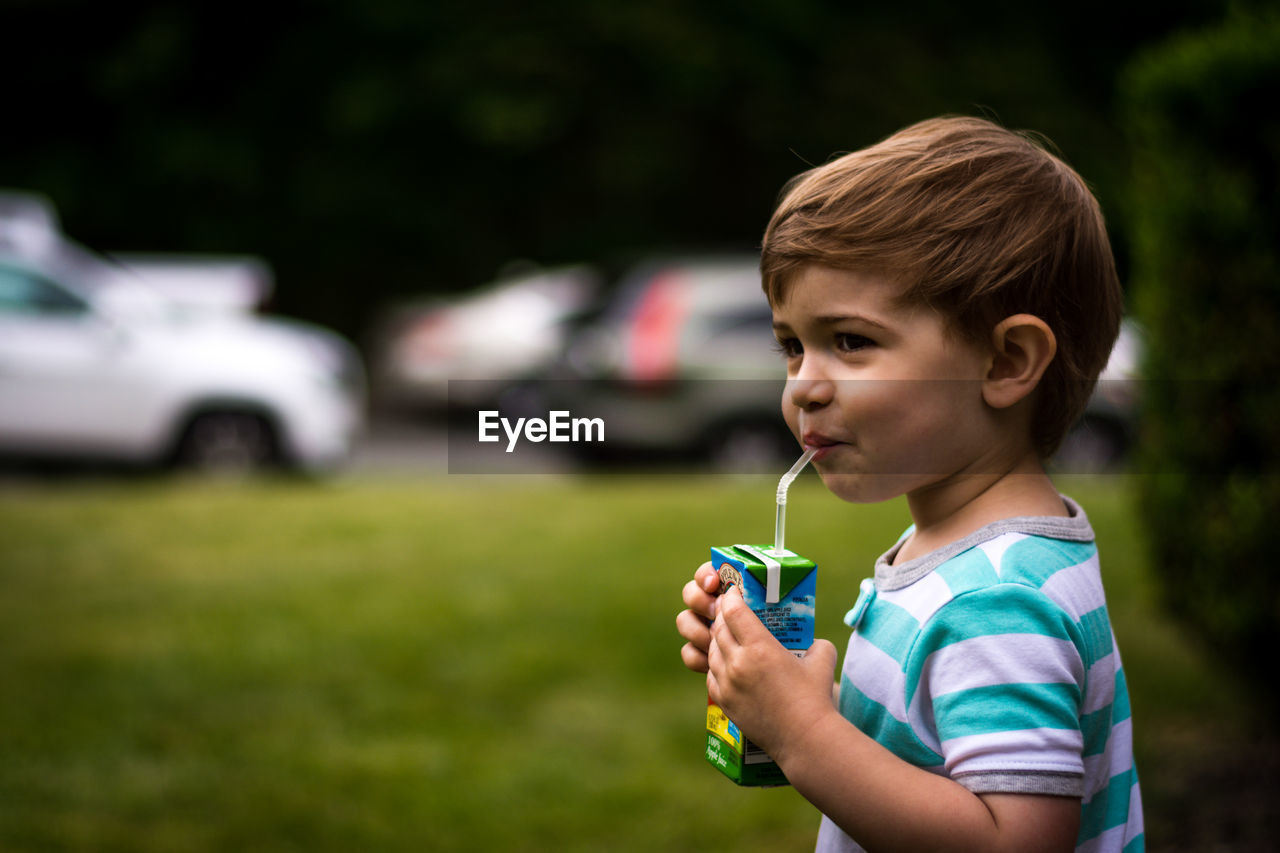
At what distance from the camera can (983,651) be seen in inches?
48.0

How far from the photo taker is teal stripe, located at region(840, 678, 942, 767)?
1296 mm

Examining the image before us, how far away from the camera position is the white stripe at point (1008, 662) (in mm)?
1202

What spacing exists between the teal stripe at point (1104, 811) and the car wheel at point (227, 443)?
28.7 ft

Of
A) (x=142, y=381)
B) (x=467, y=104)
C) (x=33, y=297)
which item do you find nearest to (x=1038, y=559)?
(x=142, y=381)

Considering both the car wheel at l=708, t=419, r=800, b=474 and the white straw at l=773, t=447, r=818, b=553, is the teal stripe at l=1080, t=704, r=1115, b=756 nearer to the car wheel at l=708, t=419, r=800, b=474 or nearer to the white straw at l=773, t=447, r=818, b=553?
the white straw at l=773, t=447, r=818, b=553

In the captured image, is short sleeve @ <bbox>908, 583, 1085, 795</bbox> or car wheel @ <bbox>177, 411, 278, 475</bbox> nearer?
short sleeve @ <bbox>908, 583, 1085, 795</bbox>

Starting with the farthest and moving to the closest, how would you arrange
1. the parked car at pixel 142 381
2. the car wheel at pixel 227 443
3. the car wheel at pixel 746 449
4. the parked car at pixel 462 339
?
the parked car at pixel 462 339 < the car wheel at pixel 227 443 < the parked car at pixel 142 381 < the car wheel at pixel 746 449

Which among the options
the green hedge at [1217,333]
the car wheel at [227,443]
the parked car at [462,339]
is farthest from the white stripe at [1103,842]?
the parked car at [462,339]

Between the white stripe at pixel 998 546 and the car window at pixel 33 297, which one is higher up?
the car window at pixel 33 297

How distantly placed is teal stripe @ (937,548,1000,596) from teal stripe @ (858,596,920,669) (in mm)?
61

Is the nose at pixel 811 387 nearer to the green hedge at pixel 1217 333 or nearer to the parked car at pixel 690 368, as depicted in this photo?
the green hedge at pixel 1217 333

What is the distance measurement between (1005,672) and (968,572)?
13 cm

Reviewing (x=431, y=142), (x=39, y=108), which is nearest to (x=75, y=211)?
(x=39, y=108)

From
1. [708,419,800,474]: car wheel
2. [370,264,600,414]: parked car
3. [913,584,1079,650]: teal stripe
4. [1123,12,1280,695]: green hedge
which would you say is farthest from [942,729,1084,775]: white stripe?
[370,264,600,414]: parked car
